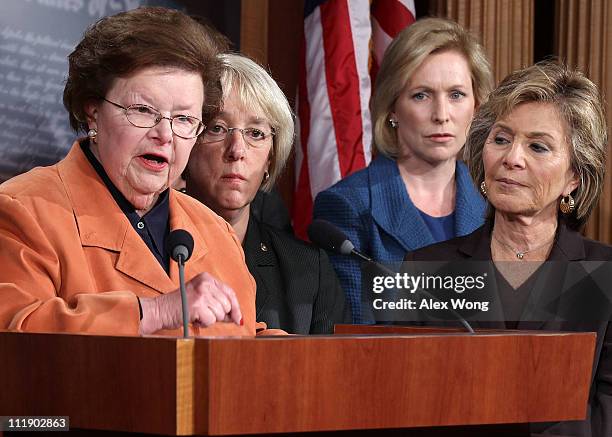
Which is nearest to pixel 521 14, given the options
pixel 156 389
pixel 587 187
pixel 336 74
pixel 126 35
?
pixel 336 74

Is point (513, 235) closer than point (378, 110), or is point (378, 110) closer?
point (513, 235)

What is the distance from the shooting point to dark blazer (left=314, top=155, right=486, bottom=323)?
3.56 meters

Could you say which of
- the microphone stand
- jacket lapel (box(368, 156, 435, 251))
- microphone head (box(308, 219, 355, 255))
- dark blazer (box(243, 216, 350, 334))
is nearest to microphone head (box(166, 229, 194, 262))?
the microphone stand

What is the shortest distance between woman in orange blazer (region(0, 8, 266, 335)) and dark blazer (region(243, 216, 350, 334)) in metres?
0.53

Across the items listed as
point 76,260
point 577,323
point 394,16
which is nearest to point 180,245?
point 76,260

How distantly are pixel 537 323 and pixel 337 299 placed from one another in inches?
25.9

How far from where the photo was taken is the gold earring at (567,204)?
3164 mm

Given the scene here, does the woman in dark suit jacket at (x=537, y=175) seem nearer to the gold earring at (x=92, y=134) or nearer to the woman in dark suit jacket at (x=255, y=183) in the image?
the woman in dark suit jacket at (x=255, y=183)

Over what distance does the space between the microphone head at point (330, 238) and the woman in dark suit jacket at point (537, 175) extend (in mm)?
808

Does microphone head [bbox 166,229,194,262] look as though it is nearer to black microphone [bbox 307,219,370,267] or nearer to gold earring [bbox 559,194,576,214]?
black microphone [bbox 307,219,370,267]

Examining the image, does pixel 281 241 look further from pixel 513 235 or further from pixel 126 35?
pixel 126 35

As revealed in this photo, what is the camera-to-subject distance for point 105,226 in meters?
2.32

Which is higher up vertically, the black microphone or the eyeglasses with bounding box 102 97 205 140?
the eyeglasses with bounding box 102 97 205 140

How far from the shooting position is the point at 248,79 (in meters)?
3.27
